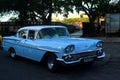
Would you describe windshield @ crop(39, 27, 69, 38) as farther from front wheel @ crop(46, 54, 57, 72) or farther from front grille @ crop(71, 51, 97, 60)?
front grille @ crop(71, 51, 97, 60)

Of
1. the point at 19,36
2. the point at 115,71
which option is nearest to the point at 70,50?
the point at 115,71

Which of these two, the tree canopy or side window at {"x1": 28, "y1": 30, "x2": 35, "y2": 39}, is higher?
the tree canopy

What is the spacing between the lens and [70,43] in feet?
31.3

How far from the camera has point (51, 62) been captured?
998cm

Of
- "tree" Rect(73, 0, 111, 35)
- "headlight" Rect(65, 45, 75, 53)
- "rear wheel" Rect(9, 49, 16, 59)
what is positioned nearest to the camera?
"headlight" Rect(65, 45, 75, 53)

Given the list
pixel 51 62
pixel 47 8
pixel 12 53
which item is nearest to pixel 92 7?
pixel 47 8

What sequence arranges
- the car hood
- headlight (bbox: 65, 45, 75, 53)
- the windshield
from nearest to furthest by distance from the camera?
headlight (bbox: 65, 45, 75, 53)
the car hood
the windshield

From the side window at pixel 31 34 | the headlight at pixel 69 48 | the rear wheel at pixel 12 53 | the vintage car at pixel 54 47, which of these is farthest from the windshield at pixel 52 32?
the rear wheel at pixel 12 53

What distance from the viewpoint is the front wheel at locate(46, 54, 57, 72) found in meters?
9.74

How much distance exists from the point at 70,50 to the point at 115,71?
1686 mm

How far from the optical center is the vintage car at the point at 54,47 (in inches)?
372

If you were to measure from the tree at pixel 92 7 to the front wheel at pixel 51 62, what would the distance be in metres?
16.3

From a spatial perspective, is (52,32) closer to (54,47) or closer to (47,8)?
(54,47)

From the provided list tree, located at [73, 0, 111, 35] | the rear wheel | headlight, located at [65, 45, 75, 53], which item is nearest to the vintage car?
headlight, located at [65, 45, 75, 53]
